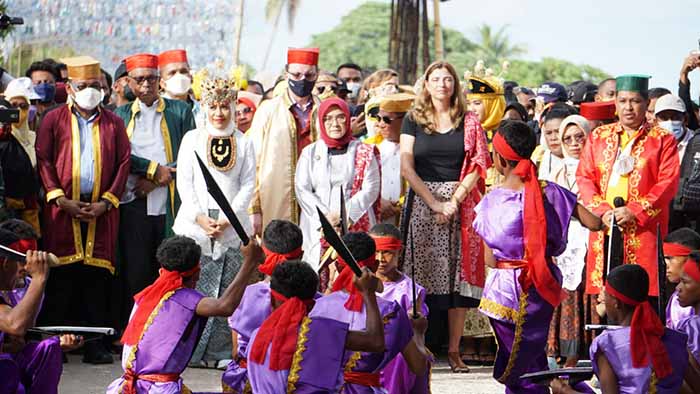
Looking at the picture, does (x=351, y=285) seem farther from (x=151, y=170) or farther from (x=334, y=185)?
(x=151, y=170)

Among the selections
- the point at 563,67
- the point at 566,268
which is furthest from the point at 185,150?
the point at 563,67

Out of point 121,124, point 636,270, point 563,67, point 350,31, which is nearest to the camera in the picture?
point 636,270

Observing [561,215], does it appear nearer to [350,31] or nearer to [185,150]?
[185,150]

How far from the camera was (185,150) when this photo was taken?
10305 millimetres

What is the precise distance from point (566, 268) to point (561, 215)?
2864 mm

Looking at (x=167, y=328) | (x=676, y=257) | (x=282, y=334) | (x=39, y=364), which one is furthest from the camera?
(x=676, y=257)

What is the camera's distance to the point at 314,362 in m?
6.30

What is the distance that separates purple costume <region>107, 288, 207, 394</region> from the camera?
23.0ft

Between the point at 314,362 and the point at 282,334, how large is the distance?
0.66 ft

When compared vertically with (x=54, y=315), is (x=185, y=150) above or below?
above

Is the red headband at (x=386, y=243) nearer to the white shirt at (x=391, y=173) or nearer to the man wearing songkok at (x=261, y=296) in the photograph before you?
the man wearing songkok at (x=261, y=296)

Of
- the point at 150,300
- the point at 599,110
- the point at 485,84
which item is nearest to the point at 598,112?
the point at 599,110

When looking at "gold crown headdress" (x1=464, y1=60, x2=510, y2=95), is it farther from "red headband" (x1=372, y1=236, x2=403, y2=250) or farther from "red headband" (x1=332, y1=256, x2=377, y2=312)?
"red headband" (x1=332, y1=256, x2=377, y2=312)

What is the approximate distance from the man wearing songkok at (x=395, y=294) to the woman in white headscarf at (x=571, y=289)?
9.67ft
